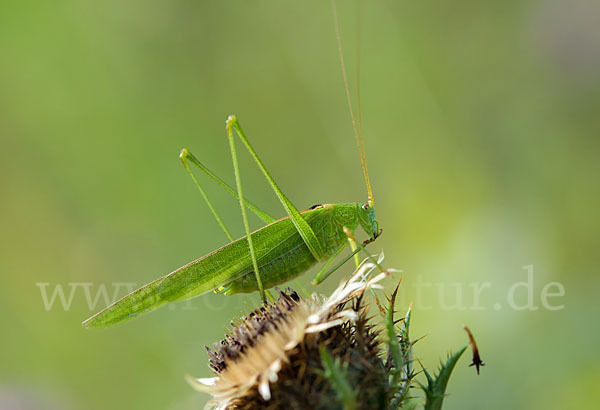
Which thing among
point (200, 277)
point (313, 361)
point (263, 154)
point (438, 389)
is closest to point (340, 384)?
point (313, 361)

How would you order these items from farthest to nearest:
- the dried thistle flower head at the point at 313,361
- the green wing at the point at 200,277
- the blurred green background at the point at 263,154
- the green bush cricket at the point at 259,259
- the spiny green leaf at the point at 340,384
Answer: the blurred green background at the point at 263,154 < the green bush cricket at the point at 259,259 < the green wing at the point at 200,277 < the dried thistle flower head at the point at 313,361 < the spiny green leaf at the point at 340,384

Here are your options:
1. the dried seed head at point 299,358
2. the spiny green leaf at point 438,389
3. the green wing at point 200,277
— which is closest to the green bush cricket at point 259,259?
the green wing at point 200,277

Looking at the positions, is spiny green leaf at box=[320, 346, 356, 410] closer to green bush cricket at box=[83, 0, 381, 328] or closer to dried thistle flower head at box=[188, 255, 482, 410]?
dried thistle flower head at box=[188, 255, 482, 410]

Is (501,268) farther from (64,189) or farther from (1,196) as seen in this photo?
(1,196)

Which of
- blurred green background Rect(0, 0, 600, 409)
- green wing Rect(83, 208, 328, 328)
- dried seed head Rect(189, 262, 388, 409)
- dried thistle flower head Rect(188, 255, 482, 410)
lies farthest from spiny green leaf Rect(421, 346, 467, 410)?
blurred green background Rect(0, 0, 600, 409)

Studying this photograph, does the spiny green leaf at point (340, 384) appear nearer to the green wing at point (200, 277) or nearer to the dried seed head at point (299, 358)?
the dried seed head at point (299, 358)

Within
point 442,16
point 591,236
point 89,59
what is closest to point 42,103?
point 89,59

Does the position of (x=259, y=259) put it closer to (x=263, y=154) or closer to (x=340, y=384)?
(x=340, y=384)
